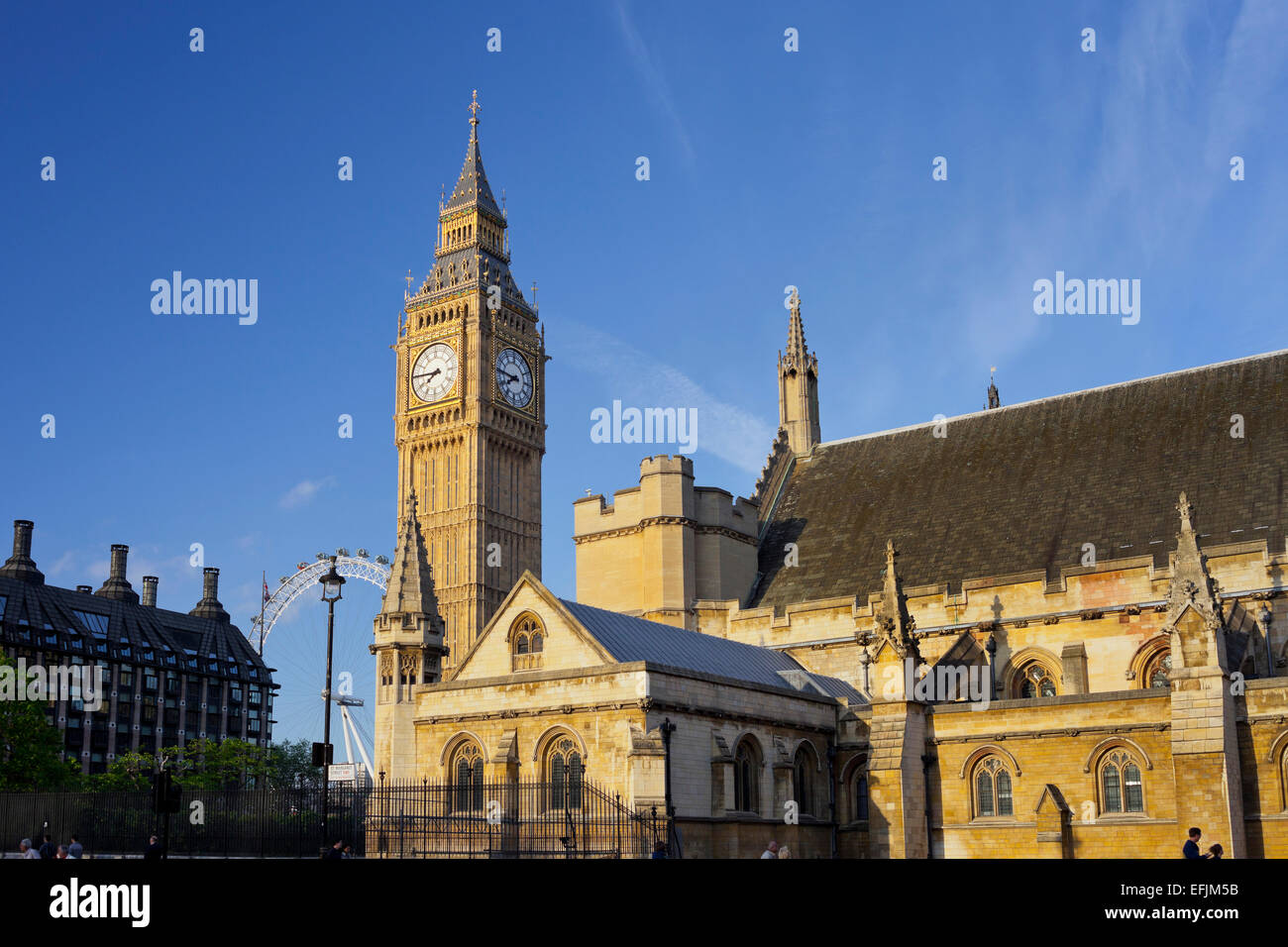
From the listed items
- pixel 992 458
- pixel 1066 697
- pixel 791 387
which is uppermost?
pixel 791 387

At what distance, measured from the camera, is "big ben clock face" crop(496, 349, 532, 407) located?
106 metres

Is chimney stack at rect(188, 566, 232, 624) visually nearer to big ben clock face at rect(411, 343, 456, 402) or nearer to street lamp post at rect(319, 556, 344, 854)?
big ben clock face at rect(411, 343, 456, 402)

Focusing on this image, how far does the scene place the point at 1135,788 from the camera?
105 ft

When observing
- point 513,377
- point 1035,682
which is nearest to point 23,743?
point 1035,682

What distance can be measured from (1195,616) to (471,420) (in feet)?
249

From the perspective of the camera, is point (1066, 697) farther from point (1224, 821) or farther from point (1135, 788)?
point (1224, 821)

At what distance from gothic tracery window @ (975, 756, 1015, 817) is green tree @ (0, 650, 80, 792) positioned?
40.9 meters

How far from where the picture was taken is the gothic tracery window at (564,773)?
3284 centimetres

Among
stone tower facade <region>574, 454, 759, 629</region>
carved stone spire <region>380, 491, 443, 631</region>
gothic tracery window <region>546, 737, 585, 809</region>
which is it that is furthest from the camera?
stone tower facade <region>574, 454, 759, 629</region>

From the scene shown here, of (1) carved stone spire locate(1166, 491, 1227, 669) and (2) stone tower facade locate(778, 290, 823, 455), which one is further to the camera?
(2) stone tower facade locate(778, 290, 823, 455)

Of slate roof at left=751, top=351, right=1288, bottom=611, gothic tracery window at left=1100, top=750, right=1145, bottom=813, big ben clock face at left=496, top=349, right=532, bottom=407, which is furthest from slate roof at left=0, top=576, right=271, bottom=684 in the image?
gothic tracery window at left=1100, top=750, right=1145, bottom=813
